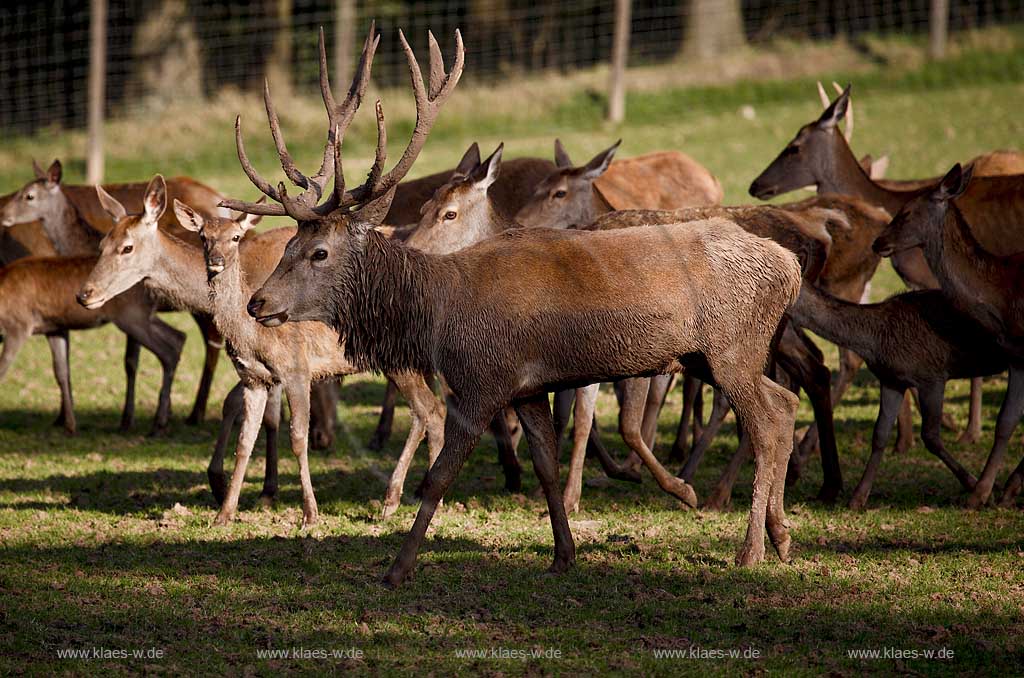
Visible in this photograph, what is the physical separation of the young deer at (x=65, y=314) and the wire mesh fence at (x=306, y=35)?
11400mm

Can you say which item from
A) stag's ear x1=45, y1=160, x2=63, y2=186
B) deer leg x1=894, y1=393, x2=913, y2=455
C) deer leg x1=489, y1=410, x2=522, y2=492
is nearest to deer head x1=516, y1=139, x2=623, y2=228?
deer leg x1=489, y1=410, x2=522, y2=492

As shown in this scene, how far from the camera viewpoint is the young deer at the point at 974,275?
26.6 ft

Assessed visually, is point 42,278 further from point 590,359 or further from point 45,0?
point 45,0

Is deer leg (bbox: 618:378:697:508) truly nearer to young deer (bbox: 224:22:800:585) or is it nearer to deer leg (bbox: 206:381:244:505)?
young deer (bbox: 224:22:800:585)

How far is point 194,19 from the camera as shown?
2672cm

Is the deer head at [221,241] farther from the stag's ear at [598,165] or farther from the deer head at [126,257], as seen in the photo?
the stag's ear at [598,165]

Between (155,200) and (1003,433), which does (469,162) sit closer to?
(155,200)

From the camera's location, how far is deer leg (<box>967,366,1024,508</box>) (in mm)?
8086

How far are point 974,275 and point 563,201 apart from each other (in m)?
2.85

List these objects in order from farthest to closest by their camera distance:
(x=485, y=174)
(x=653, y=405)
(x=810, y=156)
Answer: (x=810, y=156) → (x=653, y=405) → (x=485, y=174)

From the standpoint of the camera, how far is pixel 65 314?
10.8 m

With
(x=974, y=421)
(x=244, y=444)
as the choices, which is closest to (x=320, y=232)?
(x=244, y=444)

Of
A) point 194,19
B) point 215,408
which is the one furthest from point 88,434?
point 194,19

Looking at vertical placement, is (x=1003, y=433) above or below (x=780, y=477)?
below
